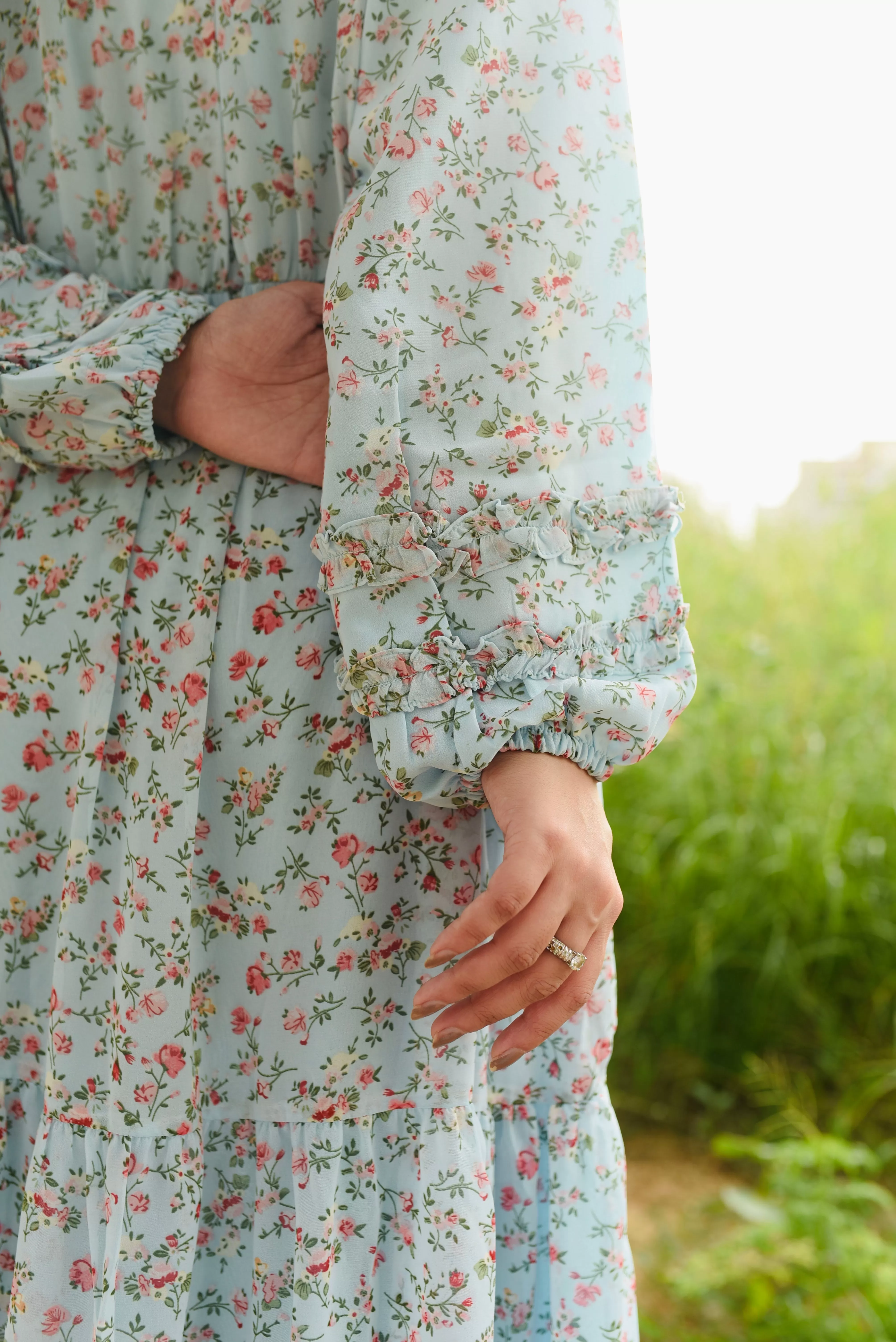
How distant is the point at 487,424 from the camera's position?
2.03 ft

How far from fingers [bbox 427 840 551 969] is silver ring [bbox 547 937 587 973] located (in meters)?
0.03

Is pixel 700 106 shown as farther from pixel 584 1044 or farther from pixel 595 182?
pixel 584 1044

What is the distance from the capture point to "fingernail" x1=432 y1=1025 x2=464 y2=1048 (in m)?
0.59

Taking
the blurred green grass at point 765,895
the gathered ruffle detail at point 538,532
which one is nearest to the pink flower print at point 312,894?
the gathered ruffle detail at point 538,532

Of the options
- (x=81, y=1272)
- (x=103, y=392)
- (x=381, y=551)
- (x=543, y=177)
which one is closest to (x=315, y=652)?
(x=381, y=551)

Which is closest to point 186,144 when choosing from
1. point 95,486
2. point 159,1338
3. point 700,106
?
point 95,486

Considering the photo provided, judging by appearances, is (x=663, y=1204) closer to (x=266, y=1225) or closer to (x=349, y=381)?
(x=266, y=1225)

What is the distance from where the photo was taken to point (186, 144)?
29.5 inches

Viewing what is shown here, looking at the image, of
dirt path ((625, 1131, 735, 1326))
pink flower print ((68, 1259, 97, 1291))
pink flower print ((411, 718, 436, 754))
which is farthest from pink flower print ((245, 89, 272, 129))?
dirt path ((625, 1131, 735, 1326))

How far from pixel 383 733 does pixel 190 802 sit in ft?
0.53

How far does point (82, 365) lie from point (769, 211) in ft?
7.87

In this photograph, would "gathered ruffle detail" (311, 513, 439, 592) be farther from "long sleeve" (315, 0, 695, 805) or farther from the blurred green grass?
the blurred green grass

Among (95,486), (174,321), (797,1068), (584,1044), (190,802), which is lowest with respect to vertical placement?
(797,1068)

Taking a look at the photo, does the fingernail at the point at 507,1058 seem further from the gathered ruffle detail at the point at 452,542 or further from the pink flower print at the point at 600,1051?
the gathered ruffle detail at the point at 452,542
